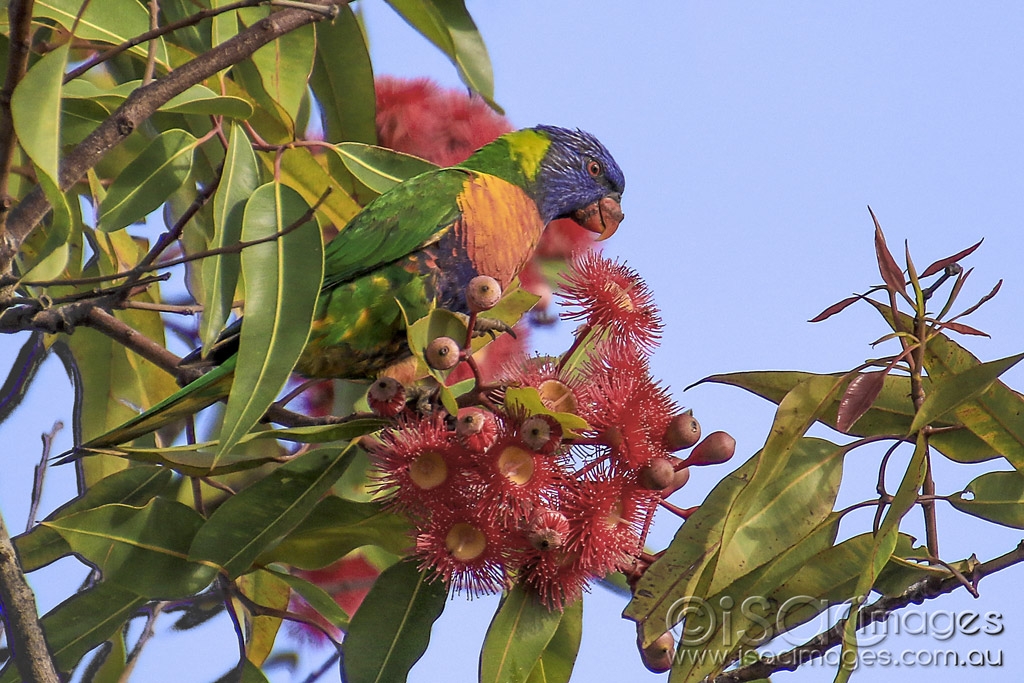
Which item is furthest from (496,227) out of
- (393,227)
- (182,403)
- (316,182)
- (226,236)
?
(182,403)

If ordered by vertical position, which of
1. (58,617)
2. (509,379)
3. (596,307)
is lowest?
(58,617)

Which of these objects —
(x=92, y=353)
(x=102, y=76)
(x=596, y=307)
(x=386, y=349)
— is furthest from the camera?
(x=102, y=76)

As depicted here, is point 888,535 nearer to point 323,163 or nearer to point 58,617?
point 58,617

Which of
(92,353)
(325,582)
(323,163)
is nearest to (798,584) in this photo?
(325,582)

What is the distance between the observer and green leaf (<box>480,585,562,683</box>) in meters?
1.32

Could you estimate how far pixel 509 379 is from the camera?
1.31 meters

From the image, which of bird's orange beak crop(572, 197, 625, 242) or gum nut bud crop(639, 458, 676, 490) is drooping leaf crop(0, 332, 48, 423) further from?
gum nut bud crop(639, 458, 676, 490)

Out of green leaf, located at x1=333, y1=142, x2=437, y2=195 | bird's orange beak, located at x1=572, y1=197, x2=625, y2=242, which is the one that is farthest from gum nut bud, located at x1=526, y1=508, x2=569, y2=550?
bird's orange beak, located at x1=572, y1=197, x2=625, y2=242

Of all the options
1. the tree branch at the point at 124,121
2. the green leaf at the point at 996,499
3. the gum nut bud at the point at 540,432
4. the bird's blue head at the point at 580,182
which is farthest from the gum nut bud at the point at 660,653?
the bird's blue head at the point at 580,182

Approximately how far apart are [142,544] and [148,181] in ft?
1.88

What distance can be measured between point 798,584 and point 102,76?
190cm

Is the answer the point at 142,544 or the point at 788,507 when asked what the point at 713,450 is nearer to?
the point at 788,507

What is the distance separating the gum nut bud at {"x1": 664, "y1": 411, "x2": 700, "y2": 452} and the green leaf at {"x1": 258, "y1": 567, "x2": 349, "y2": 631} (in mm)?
696

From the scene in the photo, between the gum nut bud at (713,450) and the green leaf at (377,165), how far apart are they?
2.45ft
